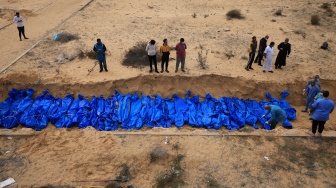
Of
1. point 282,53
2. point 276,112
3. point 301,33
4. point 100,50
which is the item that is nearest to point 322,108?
point 276,112

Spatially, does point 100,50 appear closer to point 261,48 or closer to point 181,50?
point 181,50

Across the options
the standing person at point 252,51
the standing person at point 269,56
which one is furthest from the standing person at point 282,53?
the standing person at point 252,51

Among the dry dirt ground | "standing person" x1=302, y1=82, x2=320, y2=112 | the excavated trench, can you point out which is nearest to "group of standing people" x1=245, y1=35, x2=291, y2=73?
the dry dirt ground

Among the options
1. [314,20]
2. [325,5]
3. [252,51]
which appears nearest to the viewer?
[252,51]

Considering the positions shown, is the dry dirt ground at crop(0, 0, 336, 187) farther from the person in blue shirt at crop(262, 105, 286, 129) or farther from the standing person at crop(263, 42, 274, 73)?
the person in blue shirt at crop(262, 105, 286, 129)

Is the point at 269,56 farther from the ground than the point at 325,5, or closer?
closer

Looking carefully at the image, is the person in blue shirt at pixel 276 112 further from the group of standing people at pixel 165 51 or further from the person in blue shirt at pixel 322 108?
the group of standing people at pixel 165 51
